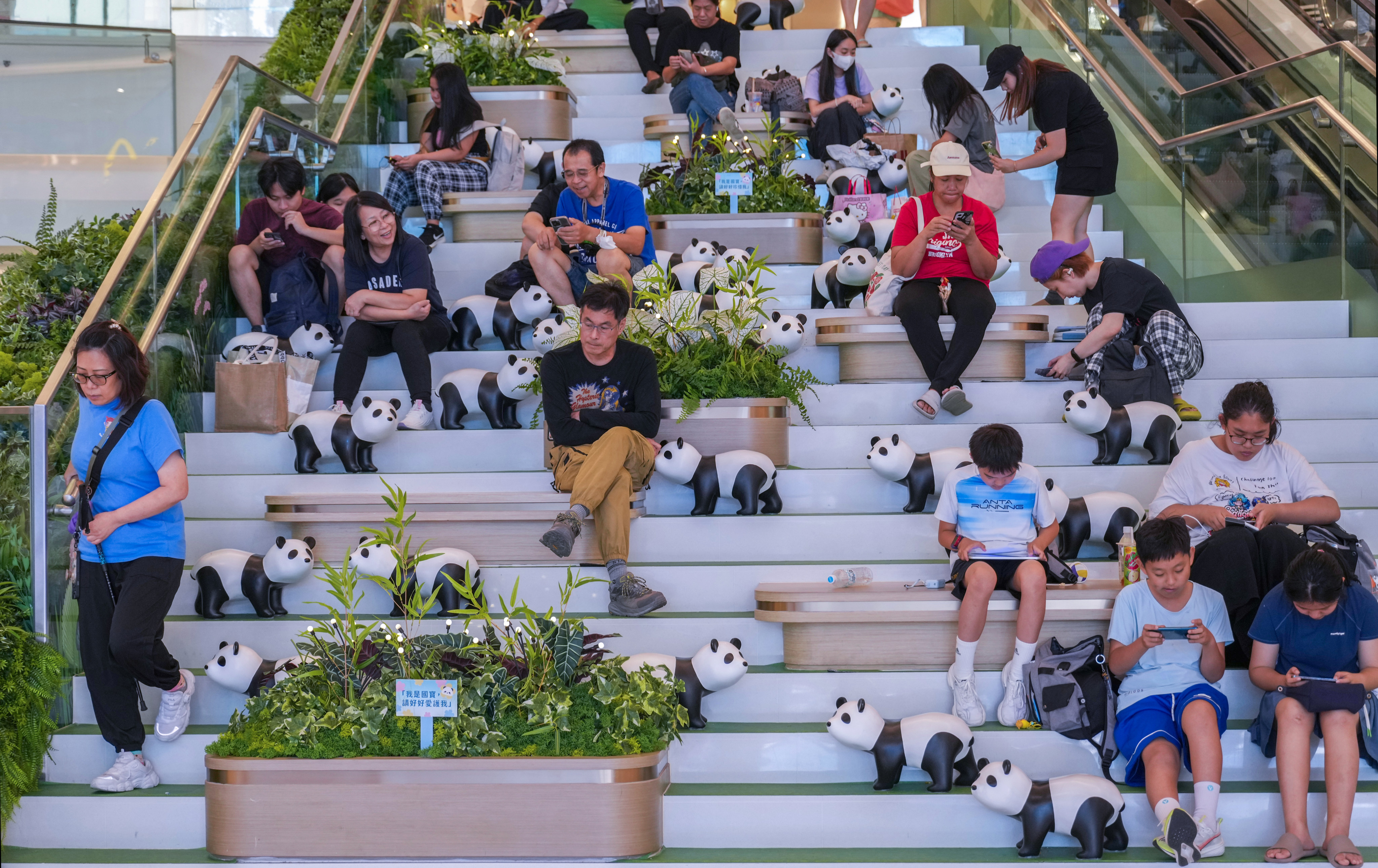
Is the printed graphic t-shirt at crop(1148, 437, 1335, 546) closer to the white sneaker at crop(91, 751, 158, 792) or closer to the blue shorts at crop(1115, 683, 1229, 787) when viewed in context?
the blue shorts at crop(1115, 683, 1229, 787)

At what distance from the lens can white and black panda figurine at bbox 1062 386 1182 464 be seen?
466 cm

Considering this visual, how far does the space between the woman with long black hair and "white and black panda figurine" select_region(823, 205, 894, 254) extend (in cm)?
178

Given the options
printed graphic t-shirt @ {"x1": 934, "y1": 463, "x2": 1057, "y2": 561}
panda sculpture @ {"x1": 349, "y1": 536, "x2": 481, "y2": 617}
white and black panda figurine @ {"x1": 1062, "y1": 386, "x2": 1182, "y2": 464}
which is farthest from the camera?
white and black panda figurine @ {"x1": 1062, "y1": 386, "x2": 1182, "y2": 464}

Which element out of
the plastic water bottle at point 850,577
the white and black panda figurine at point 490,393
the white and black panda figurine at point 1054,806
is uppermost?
the white and black panda figurine at point 490,393

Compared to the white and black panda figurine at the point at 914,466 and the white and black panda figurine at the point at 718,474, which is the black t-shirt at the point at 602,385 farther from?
the white and black panda figurine at the point at 914,466

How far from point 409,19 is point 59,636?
5057 millimetres

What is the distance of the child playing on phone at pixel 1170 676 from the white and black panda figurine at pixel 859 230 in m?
2.73

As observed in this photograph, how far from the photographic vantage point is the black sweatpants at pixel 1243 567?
378 centimetres

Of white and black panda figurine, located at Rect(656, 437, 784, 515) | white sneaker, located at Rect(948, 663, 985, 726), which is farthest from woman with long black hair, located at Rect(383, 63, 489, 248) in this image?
white sneaker, located at Rect(948, 663, 985, 726)

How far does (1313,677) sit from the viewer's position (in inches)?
140

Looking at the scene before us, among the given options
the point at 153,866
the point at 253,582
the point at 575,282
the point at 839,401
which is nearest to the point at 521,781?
the point at 153,866

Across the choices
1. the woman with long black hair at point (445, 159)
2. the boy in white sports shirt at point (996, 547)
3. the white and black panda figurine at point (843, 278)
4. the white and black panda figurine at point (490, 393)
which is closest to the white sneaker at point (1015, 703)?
the boy in white sports shirt at point (996, 547)

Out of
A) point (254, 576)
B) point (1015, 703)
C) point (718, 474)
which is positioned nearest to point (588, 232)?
point (718, 474)

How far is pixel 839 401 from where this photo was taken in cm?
511
